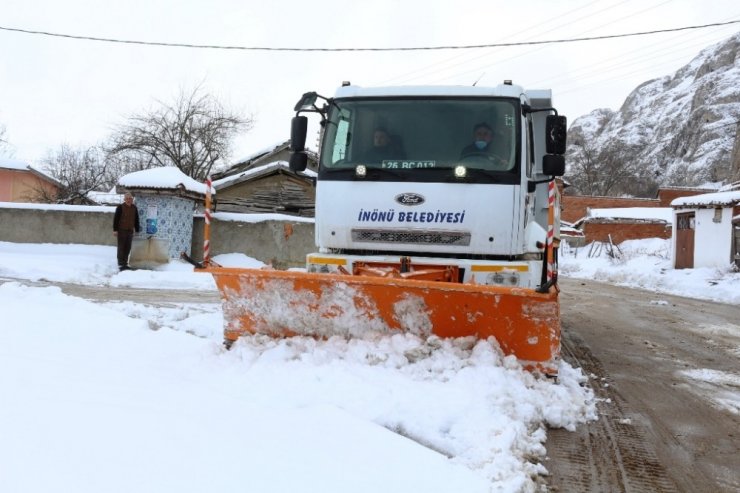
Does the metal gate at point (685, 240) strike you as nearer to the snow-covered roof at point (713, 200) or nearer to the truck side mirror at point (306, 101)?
the snow-covered roof at point (713, 200)

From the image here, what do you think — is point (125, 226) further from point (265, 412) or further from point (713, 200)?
point (713, 200)

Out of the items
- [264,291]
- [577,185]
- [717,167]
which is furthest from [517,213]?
[717,167]

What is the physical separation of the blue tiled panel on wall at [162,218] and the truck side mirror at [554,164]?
1020 centimetres

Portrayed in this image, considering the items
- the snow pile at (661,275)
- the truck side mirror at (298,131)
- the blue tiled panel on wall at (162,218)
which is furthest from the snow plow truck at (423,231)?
the snow pile at (661,275)

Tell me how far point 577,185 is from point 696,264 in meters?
51.0

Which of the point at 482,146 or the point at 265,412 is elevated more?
the point at 482,146

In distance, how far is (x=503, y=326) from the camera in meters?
4.44

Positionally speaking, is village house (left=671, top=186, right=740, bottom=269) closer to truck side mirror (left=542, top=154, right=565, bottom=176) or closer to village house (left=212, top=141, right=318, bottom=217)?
village house (left=212, top=141, right=318, bottom=217)

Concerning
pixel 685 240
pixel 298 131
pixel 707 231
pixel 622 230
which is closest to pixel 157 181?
pixel 298 131

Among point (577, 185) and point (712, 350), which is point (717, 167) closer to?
point (577, 185)

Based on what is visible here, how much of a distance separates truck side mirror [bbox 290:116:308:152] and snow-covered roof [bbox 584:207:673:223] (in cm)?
3952

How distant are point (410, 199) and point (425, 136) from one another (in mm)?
685

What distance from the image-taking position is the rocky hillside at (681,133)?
231ft

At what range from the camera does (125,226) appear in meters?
12.6
